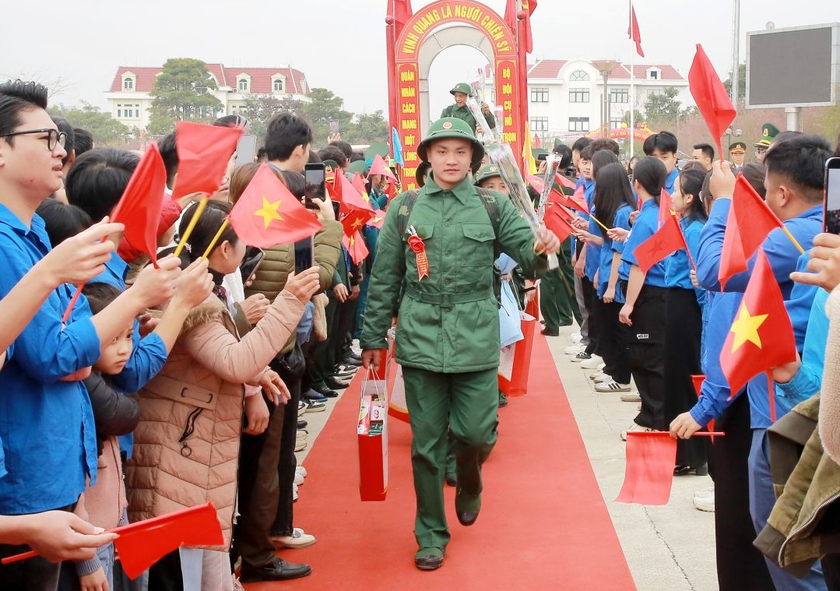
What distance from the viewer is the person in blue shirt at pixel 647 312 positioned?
6199 mm

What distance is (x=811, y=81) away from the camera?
38.7 feet

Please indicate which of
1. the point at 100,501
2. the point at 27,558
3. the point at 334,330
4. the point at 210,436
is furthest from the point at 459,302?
the point at 334,330

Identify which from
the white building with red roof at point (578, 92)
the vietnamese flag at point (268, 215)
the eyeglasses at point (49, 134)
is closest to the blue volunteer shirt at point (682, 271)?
the vietnamese flag at point (268, 215)

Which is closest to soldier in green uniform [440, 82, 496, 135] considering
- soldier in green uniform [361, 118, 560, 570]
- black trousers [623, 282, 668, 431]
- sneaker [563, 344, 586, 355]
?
sneaker [563, 344, 586, 355]

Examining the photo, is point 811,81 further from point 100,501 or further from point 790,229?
point 100,501

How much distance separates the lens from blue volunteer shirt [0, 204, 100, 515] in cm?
222

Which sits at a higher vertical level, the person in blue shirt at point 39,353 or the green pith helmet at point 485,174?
the green pith helmet at point 485,174

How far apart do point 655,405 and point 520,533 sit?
6.63ft

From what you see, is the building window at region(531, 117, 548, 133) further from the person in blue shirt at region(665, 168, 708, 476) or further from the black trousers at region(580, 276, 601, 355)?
the person in blue shirt at region(665, 168, 708, 476)

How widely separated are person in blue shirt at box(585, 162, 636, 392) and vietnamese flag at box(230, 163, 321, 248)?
4.02m

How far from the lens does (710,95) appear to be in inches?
136

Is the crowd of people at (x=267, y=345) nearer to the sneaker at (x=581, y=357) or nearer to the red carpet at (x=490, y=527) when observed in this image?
the red carpet at (x=490, y=527)

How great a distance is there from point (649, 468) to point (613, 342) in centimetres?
458

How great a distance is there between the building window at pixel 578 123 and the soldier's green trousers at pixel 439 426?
91349 mm
